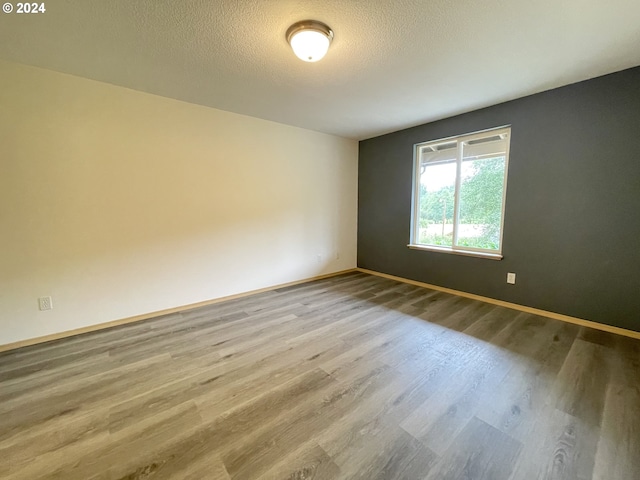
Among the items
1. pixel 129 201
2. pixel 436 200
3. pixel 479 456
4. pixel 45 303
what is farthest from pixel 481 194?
pixel 45 303

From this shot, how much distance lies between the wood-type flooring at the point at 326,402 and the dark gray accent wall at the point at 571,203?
44cm

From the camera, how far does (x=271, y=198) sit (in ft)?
11.9

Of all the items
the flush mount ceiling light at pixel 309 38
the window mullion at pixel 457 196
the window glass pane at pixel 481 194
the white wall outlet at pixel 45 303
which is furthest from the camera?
the window mullion at pixel 457 196

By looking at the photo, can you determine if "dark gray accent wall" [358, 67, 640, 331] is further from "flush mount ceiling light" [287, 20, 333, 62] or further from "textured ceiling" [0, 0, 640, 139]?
"flush mount ceiling light" [287, 20, 333, 62]

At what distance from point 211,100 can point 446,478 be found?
362cm

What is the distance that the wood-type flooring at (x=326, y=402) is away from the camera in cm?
116

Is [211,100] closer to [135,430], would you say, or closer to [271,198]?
[271,198]

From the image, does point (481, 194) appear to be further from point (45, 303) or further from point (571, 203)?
point (45, 303)

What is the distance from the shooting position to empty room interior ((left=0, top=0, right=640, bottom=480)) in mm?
1315

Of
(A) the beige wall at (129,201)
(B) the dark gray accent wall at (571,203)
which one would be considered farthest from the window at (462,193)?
(A) the beige wall at (129,201)

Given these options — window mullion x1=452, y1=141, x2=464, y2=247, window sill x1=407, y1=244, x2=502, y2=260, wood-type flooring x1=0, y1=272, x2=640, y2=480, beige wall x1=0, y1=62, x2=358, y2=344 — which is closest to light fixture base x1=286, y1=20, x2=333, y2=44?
beige wall x1=0, y1=62, x2=358, y2=344

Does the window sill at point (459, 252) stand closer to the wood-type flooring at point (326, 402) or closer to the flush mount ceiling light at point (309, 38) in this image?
the wood-type flooring at point (326, 402)

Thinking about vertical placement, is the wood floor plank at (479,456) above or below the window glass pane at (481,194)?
below

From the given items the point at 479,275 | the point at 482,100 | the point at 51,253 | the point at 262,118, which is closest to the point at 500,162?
the point at 482,100
